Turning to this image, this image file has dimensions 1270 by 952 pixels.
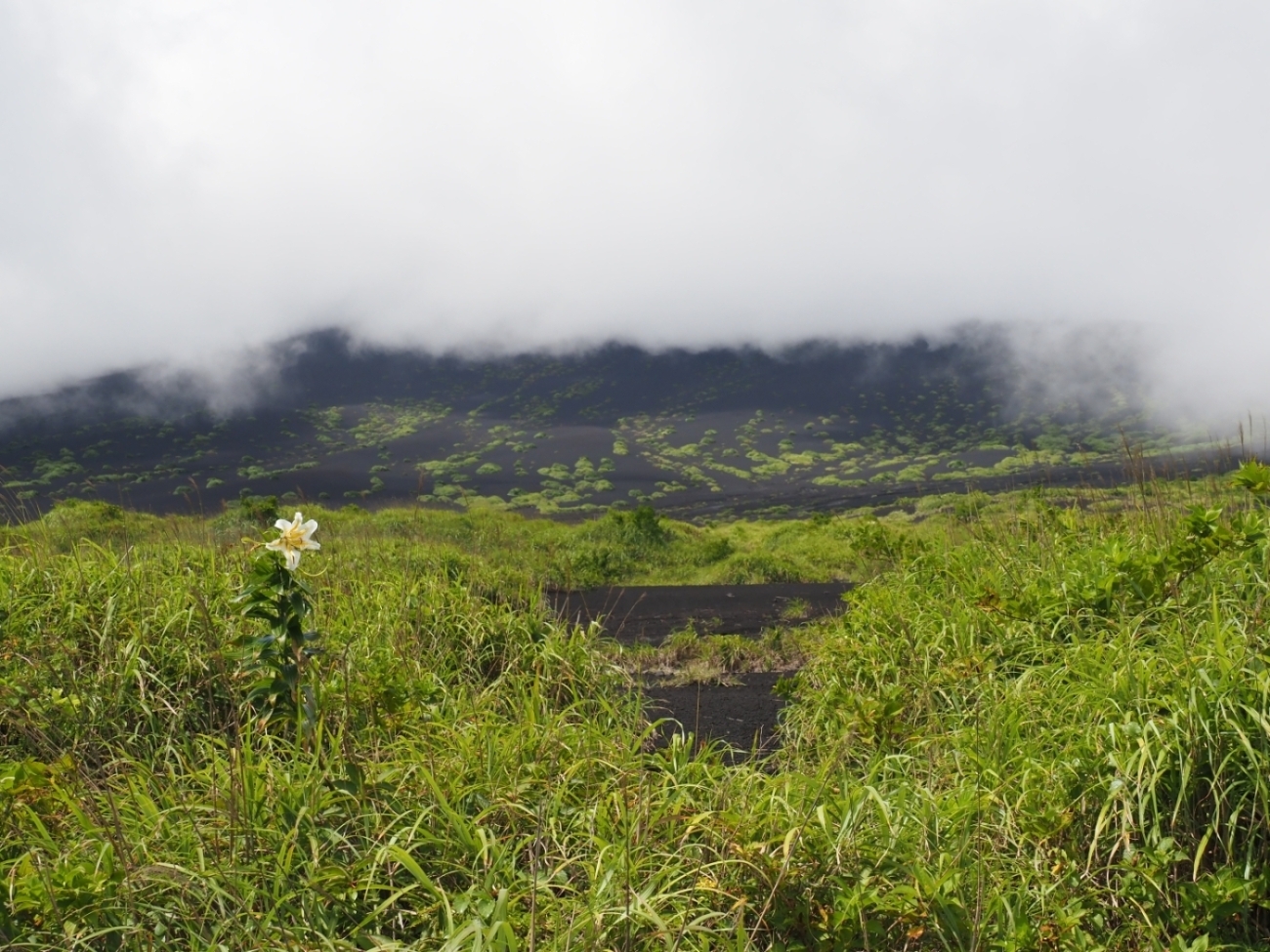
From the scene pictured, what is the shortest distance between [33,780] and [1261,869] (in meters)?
3.80

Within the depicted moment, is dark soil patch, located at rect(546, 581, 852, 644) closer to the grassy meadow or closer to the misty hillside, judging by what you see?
the grassy meadow

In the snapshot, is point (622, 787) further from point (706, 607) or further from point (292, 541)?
point (706, 607)

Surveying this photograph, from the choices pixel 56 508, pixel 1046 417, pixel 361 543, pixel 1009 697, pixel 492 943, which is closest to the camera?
pixel 492 943

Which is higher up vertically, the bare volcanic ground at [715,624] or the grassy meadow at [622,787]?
the grassy meadow at [622,787]

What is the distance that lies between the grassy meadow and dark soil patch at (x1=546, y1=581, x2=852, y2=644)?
195 inches

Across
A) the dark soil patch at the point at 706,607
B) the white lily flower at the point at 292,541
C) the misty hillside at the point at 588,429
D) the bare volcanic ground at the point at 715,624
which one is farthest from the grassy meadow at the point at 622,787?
the misty hillside at the point at 588,429

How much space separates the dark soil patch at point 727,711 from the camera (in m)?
5.53

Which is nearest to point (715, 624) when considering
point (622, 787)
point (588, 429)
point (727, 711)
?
point (727, 711)

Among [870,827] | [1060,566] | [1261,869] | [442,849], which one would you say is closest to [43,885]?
[442,849]

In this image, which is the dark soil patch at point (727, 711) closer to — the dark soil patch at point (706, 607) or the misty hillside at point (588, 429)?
the dark soil patch at point (706, 607)

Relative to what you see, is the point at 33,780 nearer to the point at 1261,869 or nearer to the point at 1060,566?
the point at 1261,869

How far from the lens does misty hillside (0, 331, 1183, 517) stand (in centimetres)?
6128

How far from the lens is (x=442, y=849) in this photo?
2.88 meters

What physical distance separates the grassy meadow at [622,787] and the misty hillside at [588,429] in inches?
1751
